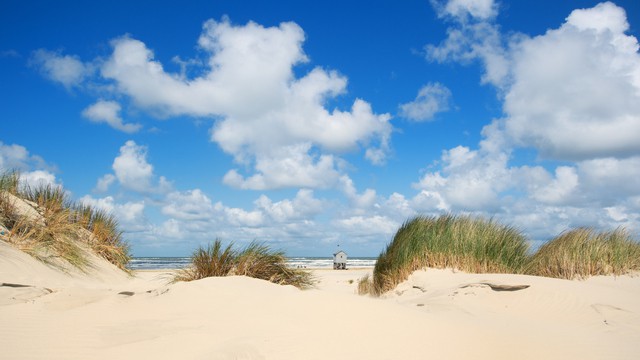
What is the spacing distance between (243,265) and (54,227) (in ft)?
14.4

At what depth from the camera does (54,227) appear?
8961mm

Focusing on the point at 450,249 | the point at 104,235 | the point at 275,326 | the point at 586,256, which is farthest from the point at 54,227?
the point at 586,256

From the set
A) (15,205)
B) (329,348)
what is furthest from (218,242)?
(15,205)

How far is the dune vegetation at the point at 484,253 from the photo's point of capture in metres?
10.3

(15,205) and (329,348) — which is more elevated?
(15,205)

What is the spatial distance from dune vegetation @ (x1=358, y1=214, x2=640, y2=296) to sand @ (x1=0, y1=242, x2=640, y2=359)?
3.53m

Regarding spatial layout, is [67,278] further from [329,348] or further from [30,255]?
[329,348]

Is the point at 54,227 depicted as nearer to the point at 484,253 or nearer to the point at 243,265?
the point at 243,265

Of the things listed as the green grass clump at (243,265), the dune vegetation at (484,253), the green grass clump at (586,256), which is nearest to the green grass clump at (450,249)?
the dune vegetation at (484,253)

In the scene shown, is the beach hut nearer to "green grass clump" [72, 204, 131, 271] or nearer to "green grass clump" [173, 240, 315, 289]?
"green grass clump" [72, 204, 131, 271]

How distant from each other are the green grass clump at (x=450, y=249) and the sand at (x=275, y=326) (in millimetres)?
3429

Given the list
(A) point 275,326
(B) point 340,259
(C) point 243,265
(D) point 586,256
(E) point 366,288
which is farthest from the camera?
(B) point 340,259

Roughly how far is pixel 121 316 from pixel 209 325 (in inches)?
43.0

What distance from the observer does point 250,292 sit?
546cm
